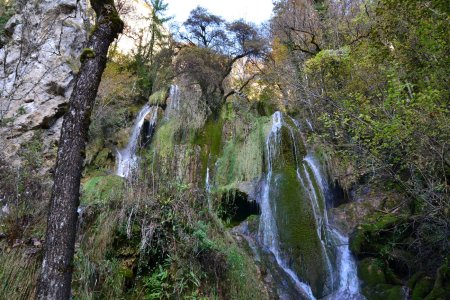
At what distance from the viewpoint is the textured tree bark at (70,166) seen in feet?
11.0

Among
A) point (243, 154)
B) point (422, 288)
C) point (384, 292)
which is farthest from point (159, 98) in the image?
point (422, 288)

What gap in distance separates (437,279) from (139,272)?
6.10m

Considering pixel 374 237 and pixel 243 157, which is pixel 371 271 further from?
pixel 243 157

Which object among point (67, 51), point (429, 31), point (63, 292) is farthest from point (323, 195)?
point (67, 51)

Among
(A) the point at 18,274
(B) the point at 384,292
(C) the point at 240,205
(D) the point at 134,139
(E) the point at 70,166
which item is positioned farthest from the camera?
(D) the point at 134,139

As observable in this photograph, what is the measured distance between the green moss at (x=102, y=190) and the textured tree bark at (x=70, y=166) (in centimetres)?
110

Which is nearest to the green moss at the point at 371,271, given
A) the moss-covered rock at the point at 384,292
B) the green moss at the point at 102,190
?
the moss-covered rock at the point at 384,292

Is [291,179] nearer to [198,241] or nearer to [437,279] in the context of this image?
[437,279]

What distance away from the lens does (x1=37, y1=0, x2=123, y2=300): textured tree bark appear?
334cm

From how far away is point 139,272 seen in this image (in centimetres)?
418

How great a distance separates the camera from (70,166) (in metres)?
3.75

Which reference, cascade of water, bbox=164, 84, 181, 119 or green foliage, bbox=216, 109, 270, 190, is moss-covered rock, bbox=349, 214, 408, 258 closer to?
green foliage, bbox=216, 109, 270, 190

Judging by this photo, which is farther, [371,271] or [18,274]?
[371,271]

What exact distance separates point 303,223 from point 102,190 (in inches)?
230
